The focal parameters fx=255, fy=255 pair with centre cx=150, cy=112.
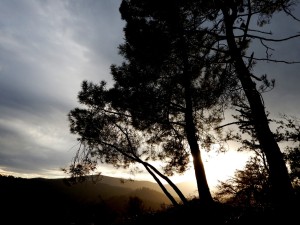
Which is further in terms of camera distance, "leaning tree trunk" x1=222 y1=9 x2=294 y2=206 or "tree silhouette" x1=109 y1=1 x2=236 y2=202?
"tree silhouette" x1=109 y1=1 x2=236 y2=202

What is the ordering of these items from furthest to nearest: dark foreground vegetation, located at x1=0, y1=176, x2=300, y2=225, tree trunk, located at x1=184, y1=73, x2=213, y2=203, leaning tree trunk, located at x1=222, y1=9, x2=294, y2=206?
tree trunk, located at x1=184, y1=73, x2=213, y2=203
dark foreground vegetation, located at x1=0, y1=176, x2=300, y2=225
leaning tree trunk, located at x1=222, y1=9, x2=294, y2=206

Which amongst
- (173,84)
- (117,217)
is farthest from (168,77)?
(117,217)

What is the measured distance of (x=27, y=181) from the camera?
69.7 ft

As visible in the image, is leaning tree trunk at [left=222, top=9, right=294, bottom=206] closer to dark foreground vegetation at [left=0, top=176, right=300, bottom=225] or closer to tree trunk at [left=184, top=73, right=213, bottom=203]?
dark foreground vegetation at [left=0, top=176, right=300, bottom=225]

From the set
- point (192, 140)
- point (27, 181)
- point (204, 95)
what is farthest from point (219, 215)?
point (27, 181)

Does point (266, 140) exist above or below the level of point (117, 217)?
above

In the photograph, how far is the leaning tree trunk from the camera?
6961 mm

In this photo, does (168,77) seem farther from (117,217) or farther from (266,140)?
(117,217)

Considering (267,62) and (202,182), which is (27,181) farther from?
(267,62)

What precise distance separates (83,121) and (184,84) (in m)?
5.26

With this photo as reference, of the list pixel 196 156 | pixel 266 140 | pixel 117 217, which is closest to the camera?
pixel 266 140

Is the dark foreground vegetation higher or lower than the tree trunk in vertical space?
lower

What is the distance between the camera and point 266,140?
7.40m

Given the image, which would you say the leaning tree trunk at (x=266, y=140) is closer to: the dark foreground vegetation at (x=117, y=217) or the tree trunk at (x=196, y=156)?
the dark foreground vegetation at (x=117, y=217)
